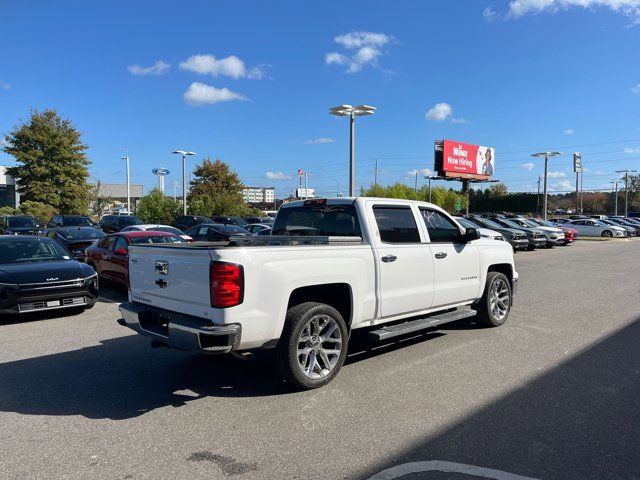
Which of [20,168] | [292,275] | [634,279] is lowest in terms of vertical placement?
[634,279]

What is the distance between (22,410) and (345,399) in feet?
9.42

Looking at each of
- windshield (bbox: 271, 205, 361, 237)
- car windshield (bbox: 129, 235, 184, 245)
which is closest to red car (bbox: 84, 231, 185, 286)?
car windshield (bbox: 129, 235, 184, 245)

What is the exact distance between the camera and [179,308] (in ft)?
15.5

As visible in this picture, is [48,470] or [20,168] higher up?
[20,168]

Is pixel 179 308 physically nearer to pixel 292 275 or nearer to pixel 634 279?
pixel 292 275

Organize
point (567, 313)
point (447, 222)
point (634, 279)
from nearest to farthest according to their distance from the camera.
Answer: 1. point (447, 222)
2. point (567, 313)
3. point (634, 279)

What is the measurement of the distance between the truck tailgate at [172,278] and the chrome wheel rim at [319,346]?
103 centimetres

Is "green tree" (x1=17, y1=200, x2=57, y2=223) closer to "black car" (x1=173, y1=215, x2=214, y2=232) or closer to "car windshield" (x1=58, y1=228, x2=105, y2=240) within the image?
"black car" (x1=173, y1=215, x2=214, y2=232)

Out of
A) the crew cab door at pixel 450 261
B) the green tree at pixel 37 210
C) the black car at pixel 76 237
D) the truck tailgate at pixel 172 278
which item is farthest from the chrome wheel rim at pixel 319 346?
the green tree at pixel 37 210

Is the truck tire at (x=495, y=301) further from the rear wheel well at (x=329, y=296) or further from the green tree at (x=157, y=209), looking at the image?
the green tree at (x=157, y=209)

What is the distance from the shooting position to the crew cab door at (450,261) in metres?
6.29

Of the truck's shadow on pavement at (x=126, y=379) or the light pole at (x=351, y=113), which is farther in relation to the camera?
the light pole at (x=351, y=113)

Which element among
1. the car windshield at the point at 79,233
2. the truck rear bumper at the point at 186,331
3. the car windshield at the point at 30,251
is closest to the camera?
the truck rear bumper at the point at 186,331

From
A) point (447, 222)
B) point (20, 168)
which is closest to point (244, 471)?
point (447, 222)
